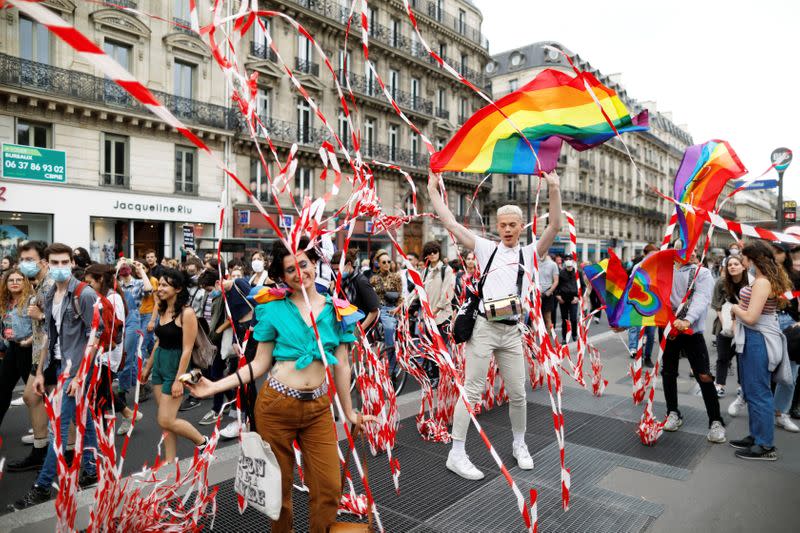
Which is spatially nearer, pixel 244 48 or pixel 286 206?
pixel 244 48

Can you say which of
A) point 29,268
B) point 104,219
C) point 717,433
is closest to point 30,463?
point 29,268

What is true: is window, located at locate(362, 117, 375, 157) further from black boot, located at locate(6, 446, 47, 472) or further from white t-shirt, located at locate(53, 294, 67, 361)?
black boot, located at locate(6, 446, 47, 472)


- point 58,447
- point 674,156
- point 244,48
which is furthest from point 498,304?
point 674,156

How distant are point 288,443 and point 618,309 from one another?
322 cm

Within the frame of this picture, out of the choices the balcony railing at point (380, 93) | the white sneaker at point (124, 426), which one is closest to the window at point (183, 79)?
the balcony railing at point (380, 93)

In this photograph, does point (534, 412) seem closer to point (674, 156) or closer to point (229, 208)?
point (229, 208)

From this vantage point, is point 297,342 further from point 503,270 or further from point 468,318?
point 503,270

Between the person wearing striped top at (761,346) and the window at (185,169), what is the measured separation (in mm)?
18866

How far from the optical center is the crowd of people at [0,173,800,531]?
2660 millimetres

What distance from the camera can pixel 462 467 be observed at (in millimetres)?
3926

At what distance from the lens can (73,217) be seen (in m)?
16.6

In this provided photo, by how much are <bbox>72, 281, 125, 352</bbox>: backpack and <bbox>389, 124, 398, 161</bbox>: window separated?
2421 centimetres

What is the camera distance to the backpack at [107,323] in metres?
3.25

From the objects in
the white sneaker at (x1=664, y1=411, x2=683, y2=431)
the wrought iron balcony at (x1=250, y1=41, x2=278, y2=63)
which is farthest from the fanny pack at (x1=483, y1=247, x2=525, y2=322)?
the wrought iron balcony at (x1=250, y1=41, x2=278, y2=63)
